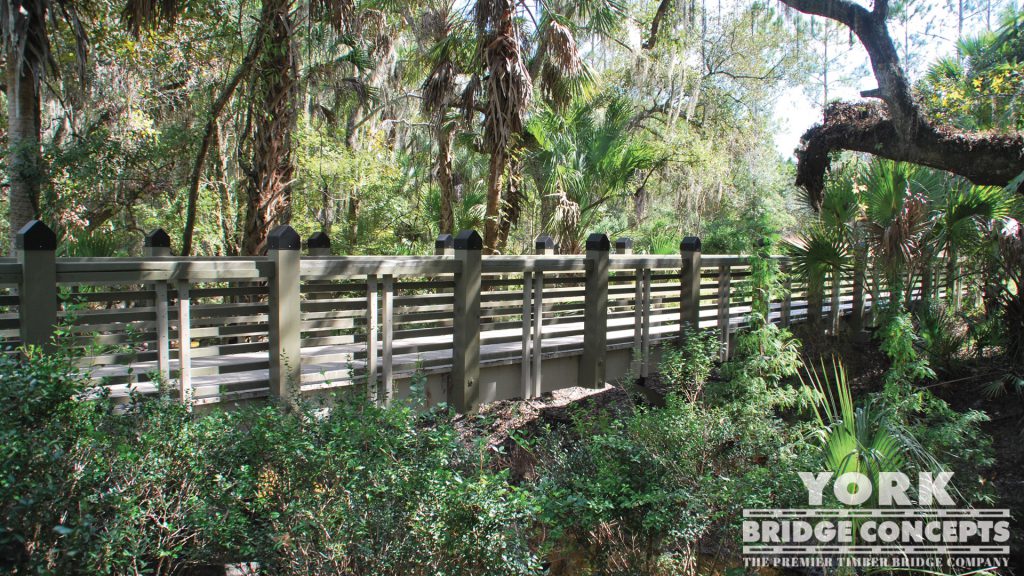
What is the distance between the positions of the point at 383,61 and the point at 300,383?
11.9m

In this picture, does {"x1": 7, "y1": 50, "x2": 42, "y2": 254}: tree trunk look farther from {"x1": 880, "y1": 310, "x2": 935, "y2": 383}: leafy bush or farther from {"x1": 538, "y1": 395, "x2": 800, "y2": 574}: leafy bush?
{"x1": 880, "y1": 310, "x2": 935, "y2": 383}: leafy bush

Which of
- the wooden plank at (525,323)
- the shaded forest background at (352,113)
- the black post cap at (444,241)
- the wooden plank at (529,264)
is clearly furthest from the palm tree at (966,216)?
the black post cap at (444,241)

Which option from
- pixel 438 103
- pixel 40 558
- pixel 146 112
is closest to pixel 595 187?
pixel 438 103

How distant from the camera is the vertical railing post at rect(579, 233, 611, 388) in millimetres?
6309

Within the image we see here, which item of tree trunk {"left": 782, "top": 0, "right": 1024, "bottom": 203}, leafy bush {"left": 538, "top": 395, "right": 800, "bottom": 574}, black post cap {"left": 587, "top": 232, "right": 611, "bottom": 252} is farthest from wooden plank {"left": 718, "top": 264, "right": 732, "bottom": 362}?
leafy bush {"left": 538, "top": 395, "right": 800, "bottom": 574}

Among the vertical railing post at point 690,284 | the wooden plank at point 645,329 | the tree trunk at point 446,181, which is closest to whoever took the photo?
the wooden plank at point 645,329

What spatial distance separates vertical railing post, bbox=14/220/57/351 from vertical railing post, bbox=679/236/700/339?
231 inches

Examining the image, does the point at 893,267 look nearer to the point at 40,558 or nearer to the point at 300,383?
the point at 300,383

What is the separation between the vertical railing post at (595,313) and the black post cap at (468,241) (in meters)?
1.41

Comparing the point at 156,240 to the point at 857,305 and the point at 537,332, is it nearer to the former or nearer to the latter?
the point at 537,332

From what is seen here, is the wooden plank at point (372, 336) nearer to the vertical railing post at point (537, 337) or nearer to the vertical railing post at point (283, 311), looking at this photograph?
the vertical railing post at point (283, 311)

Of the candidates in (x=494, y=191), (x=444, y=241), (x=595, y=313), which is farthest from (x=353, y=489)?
(x=494, y=191)

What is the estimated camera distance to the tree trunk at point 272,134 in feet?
20.4

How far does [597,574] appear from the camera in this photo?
3.74 m
